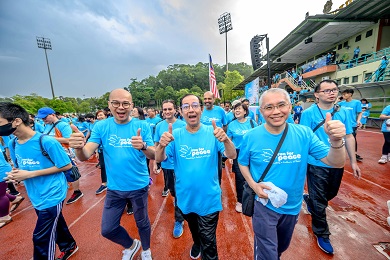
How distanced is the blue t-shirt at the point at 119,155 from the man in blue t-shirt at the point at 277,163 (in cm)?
145

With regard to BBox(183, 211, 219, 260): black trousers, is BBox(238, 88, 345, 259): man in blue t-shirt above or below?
above

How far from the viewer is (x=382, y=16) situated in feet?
47.6

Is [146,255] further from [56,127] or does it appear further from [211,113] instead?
[56,127]

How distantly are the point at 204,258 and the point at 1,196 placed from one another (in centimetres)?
436

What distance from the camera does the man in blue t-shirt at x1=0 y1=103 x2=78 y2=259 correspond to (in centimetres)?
219

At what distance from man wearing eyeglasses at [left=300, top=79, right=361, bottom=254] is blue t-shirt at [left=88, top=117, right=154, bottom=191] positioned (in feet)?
8.22

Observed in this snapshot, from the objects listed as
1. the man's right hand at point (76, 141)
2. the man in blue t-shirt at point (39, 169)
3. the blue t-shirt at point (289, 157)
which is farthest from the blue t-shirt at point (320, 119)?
the man in blue t-shirt at point (39, 169)

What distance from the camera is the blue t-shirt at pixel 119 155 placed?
233 cm

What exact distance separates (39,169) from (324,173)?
3806 mm

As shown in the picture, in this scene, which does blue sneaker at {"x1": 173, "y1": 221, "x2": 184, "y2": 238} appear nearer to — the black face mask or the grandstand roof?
the black face mask

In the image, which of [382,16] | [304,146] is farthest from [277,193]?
[382,16]

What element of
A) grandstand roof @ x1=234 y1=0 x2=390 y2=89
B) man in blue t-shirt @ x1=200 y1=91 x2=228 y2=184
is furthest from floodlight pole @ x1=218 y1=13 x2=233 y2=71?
man in blue t-shirt @ x1=200 y1=91 x2=228 y2=184

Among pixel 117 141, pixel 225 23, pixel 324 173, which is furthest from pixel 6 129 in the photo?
pixel 225 23

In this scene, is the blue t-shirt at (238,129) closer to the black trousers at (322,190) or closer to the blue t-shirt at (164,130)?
the blue t-shirt at (164,130)
